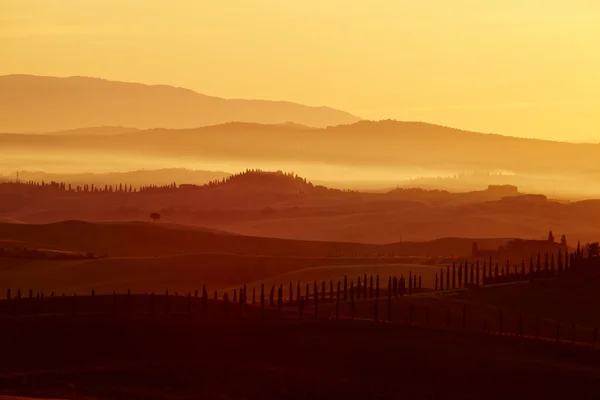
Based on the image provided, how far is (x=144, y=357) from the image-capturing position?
44.8m

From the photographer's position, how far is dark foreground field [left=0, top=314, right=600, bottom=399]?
1571 inches

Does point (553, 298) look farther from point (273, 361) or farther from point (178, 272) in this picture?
point (178, 272)

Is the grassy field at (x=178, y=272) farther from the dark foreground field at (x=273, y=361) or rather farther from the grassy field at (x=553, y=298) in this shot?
the dark foreground field at (x=273, y=361)

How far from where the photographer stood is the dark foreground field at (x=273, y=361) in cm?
3991

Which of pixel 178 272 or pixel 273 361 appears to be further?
pixel 178 272

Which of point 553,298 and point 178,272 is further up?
point 178,272

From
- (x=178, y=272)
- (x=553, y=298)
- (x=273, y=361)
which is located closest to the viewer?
(x=273, y=361)

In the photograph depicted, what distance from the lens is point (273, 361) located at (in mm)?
44250

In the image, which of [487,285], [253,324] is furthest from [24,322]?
[487,285]

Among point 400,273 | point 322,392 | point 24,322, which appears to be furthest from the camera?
point 400,273

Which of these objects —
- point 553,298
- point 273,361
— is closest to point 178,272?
point 553,298

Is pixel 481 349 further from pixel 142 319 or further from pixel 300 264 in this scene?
pixel 300 264

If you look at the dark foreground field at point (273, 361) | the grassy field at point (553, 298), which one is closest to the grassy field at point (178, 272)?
the grassy field at point (553, 298)

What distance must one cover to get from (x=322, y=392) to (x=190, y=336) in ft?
27.9
